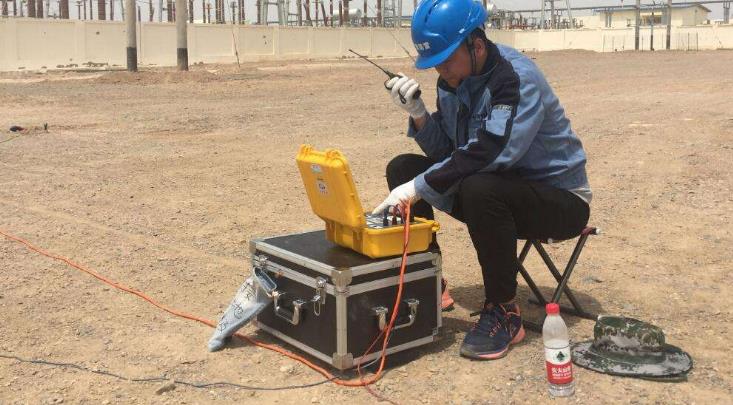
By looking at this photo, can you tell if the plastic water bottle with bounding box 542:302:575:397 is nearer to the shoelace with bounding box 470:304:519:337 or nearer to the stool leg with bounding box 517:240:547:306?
the shoelace with bounding box 470:304:519:337

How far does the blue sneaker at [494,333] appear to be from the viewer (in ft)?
11.3

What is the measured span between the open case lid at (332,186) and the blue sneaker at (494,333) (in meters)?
0.72

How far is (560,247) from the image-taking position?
5383 mm

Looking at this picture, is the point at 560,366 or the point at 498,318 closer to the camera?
the point at 560,366

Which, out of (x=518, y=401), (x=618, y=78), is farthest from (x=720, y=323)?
(x=618, y=78)

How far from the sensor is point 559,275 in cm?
394

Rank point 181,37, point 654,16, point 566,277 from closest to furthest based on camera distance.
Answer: point 566,277, point 181,37, point 654,16

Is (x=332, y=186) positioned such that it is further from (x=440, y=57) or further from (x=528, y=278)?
(x=528, y=278)

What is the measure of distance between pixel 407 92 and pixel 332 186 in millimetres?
663

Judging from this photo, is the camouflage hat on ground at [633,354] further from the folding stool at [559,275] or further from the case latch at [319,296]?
the case latch at [319,296]

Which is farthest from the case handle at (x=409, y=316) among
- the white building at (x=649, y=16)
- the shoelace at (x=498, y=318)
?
the white building at (x=649, y=16)

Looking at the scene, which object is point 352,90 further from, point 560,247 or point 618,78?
point 560,247

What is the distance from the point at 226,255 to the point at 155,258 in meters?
0.44

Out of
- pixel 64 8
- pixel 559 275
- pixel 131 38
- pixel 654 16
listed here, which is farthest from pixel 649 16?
pixel 559 275
